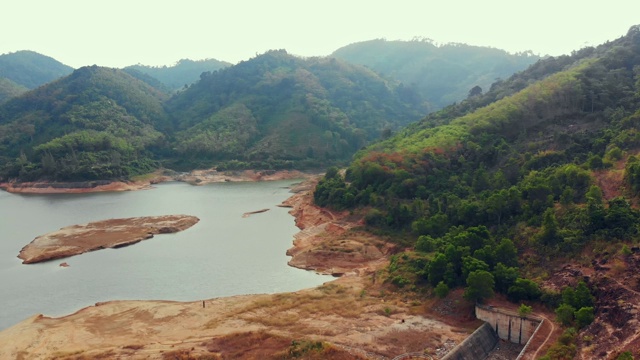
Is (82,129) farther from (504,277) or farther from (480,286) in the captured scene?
(504,277)

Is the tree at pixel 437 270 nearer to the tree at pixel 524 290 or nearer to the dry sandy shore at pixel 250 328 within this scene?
the dry sandy shore at pixel 250 328

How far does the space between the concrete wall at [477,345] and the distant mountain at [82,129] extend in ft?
257

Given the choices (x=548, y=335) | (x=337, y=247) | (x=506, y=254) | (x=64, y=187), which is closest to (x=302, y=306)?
(x=337, y=247)

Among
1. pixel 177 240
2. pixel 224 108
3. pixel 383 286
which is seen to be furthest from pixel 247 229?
pixel 224 108

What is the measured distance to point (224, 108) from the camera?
132875mm

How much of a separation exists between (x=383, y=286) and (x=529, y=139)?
96.2 feet

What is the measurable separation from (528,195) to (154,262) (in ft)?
108

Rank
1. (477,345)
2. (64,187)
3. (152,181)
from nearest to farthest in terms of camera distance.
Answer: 1. (477,345)
2. (64,187)
3. (152,181)

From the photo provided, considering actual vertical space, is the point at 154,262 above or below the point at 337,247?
above

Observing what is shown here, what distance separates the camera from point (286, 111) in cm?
12850

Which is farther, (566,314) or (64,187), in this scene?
(64,187)

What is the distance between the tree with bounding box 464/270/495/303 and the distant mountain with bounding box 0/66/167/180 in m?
76.4

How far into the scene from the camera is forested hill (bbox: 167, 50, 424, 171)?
370 feet

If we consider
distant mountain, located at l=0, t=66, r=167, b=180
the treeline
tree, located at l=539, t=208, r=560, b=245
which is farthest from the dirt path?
distant mountain, located at l=0, t=66, r=167, b=180
